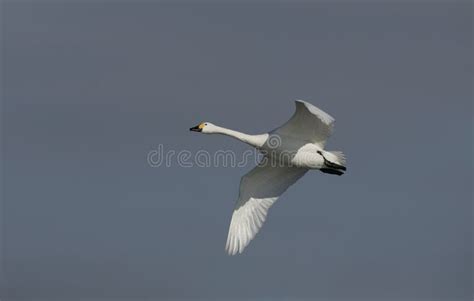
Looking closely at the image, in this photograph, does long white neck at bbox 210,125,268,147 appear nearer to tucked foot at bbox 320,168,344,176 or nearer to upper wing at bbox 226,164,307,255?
upper wing at bbox 226,164,307,255

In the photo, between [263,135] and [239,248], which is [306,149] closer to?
[263,135]

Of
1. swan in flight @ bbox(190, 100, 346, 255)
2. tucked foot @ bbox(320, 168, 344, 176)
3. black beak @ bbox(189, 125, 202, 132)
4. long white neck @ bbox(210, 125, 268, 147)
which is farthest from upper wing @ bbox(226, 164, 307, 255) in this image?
black beak @ bbox(189, 125, 202, 132)

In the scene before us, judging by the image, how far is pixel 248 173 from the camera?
83.0 ft

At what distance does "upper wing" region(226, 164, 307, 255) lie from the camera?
2512cm

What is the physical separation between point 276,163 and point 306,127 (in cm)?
146

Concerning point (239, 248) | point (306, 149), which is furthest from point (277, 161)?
point (239, 248)

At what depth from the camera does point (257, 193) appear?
25516 millimetres

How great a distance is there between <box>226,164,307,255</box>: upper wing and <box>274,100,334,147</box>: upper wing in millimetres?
1379

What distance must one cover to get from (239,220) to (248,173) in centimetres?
121

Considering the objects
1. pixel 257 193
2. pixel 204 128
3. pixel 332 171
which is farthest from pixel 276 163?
pixel 204 128

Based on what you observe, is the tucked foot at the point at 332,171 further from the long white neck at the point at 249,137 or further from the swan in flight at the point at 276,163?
the long white neck at the point at 249,137

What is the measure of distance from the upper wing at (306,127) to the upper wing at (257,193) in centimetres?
138

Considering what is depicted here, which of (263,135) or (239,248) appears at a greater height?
(263,135)

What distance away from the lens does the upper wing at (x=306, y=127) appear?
2316 cm
